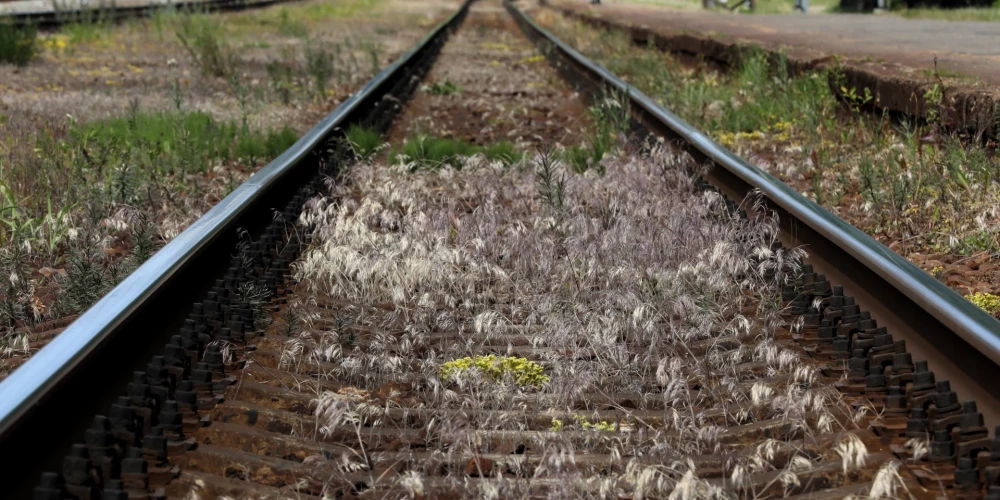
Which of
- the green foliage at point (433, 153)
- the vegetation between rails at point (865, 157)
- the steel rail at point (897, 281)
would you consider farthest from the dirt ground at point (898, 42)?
the green foliage at point (433, 153)

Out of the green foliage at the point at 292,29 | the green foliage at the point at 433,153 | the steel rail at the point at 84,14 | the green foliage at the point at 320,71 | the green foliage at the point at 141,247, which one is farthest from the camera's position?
the green foliage at the point at 292,29

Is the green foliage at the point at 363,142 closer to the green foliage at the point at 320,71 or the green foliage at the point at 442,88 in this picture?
the green foliage at the point at 320,71

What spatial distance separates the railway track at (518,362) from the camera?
2.38 meters

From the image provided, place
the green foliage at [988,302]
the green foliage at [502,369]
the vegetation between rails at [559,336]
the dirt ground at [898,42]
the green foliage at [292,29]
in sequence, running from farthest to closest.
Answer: the green foliage at [292,29]
the dirt ground at [898,42]
the green foliage at [988,302]
the green foliage at [502,369]
the vegetation between rails at [559,336]

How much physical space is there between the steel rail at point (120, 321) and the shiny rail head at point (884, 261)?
1.94 meters

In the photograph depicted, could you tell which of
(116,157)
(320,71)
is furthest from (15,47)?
(116,157)

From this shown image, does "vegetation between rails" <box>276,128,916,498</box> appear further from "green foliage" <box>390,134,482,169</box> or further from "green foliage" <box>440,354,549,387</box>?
"green foliage" <box>390,134,482,169</box>

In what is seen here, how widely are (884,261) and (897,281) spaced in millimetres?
165

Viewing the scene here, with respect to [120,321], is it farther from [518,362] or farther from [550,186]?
[550,186]

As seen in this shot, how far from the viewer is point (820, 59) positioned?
8.55m

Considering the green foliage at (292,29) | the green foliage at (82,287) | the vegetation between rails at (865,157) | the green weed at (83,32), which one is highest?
the green foliage at (82,287)

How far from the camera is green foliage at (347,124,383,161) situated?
606 cm

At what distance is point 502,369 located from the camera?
301 cm

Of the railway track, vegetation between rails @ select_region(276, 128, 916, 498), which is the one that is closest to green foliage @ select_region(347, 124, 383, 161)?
vegetation between rails @ select_region(276, 128, 916, 498)
